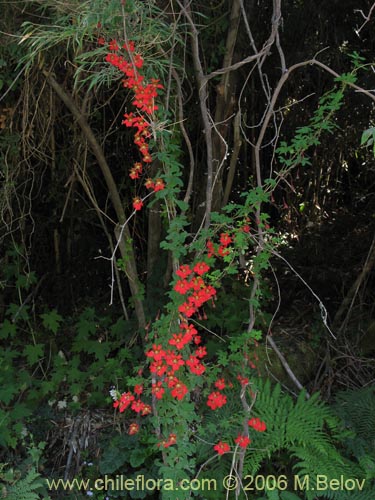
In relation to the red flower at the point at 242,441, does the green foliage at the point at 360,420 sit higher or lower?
lower

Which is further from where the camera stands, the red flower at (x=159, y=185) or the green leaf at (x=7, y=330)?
the green leaf at (x=7, y=330)

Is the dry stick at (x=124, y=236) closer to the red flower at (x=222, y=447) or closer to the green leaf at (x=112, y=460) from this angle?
the green leaf at (x=112, y=460)

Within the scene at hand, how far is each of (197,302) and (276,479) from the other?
3.17ft

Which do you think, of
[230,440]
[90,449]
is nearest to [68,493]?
[90,449]

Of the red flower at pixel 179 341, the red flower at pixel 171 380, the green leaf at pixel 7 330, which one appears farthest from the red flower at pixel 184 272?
the green leaf at pixel 7 330

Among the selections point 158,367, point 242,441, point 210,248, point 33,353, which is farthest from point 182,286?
point 33,353

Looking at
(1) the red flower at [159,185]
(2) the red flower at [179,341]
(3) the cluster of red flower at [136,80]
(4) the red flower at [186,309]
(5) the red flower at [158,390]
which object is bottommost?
(5) the red flower at [158,390]

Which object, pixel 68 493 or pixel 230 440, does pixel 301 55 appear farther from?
pixel 68 493

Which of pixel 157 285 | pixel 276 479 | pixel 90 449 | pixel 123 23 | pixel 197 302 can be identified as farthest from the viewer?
pixel 157 285

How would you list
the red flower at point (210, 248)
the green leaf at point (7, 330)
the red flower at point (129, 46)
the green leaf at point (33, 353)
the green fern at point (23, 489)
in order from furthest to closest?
the green leaf at point (7, 330)
the green leaf at point (33, 353)
the green fern at point (23, 489)
the red flower at point (210, 248)
the red flower at point (129, 46)

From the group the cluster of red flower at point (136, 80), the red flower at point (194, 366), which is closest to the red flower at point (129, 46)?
the cluster of red flower at point (136, 80)

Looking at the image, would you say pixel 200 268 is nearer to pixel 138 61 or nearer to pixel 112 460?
pixel 138 61

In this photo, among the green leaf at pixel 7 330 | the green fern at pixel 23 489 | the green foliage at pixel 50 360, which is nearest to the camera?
the green fern at pixel 23 489

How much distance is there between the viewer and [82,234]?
12.6ft
